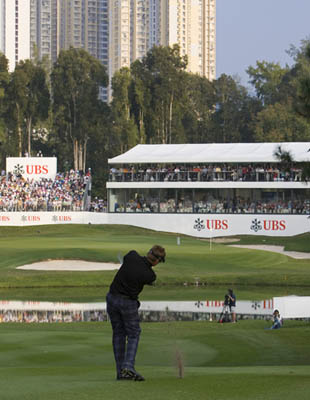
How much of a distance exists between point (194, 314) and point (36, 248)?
21470 mm

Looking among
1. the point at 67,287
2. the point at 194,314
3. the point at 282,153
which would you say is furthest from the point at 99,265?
the point at 282,153

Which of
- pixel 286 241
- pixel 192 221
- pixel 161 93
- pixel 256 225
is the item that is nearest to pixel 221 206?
pixel 192 221

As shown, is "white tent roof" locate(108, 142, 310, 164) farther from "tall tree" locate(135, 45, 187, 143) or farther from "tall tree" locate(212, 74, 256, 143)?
"tall tree" locate(212, 74, 256, 143)

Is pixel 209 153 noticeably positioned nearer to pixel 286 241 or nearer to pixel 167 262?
pixel 286 241

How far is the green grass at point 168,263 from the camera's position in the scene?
42562mm

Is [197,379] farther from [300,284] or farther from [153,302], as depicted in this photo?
[300,284]

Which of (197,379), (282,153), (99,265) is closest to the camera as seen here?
(197,379)

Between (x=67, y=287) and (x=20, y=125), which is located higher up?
(x=20, y=125)

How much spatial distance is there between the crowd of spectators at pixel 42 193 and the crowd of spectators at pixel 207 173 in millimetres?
3609

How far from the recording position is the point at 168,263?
1877 inches

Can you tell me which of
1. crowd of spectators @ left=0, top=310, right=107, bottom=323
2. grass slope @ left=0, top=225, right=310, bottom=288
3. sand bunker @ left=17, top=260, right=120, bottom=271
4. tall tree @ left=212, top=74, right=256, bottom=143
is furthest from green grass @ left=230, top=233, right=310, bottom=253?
tall tree @ left=212, top=74, right=256, bottom=143

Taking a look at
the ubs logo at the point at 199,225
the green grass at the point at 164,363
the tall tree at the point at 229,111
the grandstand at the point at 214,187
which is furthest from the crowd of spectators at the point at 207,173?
the green grass at the point at 164,363

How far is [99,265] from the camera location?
47438 mm

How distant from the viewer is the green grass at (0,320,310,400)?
12094 mm
